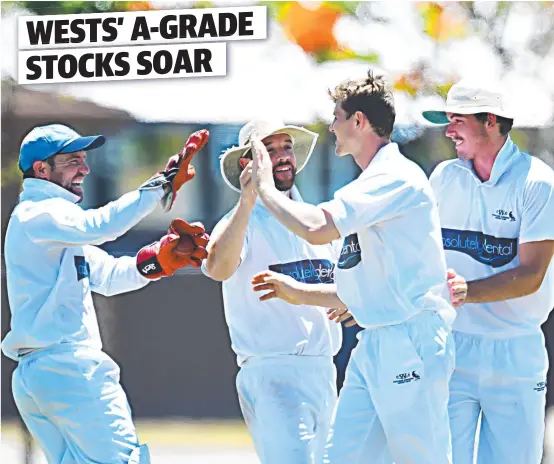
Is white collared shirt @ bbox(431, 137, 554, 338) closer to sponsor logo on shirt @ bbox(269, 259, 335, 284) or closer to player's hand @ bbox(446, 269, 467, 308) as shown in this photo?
player's hand @ bbox(446, 269, 467, 308)

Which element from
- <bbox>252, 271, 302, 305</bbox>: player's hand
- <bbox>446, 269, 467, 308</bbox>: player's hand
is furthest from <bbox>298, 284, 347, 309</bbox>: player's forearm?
<bbox>446, 269, 467, 308</bbox>: player's hand

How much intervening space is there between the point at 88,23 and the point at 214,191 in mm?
1178

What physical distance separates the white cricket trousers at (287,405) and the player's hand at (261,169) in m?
0.74

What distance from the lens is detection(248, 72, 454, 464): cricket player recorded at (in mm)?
3932

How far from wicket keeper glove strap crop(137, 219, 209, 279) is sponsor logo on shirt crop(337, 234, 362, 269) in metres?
0.80

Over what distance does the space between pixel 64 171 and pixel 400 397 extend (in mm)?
1654

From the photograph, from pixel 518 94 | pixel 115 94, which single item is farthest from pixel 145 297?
pixel 518 94

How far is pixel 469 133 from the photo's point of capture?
4.62 metres

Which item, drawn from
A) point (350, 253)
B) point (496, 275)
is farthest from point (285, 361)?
point (496, 275)

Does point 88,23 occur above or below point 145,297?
above

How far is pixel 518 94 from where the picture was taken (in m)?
6.90

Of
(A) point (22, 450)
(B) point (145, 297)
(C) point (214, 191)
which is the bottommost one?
(A) point (22, 450)

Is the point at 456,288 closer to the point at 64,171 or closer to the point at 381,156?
the point at 381,156

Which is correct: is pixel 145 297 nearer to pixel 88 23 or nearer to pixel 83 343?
pixel 88 23
